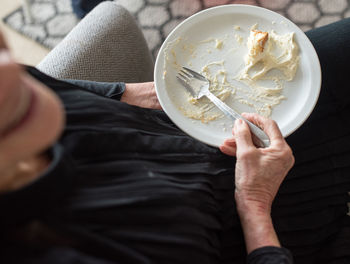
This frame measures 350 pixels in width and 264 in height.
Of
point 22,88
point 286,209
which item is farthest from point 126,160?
point 286,209

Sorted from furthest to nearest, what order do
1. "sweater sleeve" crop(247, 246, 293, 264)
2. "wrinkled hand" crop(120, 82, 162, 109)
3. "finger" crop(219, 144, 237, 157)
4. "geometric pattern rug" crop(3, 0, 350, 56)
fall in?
"geometric pattern rug" crop(3, 0, 350, 56) → "wrinkled hand" crop(120, 82, 162, 109) → "finger" crop(219, 144, 237, 157) → "sweater sleeve" crop(247, 246, 293, 264)

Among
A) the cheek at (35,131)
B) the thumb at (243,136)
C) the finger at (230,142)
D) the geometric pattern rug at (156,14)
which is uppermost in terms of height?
the cheek at (35,131)

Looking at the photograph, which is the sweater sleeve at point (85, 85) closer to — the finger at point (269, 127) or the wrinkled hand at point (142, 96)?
the wrinkled hand at point (142, 96)

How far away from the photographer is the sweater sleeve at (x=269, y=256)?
0.63 meters

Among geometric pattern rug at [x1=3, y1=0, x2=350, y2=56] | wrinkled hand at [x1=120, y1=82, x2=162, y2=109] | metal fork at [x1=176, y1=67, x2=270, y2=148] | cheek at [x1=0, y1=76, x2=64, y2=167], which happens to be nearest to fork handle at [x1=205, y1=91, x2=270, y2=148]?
metal fork at [x1=176, y1=67, x2=270, y2=148]

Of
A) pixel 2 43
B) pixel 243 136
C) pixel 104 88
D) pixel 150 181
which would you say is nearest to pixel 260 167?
pixel 243 136

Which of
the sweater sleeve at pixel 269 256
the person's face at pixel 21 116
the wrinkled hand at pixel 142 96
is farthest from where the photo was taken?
the wrinkled hand at pixel 142 96

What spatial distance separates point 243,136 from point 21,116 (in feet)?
1.51

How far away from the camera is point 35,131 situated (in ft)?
1.17

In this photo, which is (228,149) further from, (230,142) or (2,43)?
(2,43)

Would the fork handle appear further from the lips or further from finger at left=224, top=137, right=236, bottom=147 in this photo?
the lips

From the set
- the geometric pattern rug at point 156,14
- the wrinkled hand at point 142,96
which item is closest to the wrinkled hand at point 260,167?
the wrinkled hand at point 142,96

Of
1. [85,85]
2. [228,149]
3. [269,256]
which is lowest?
[269,256]

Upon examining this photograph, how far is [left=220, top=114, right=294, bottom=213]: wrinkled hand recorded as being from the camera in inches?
27.1
